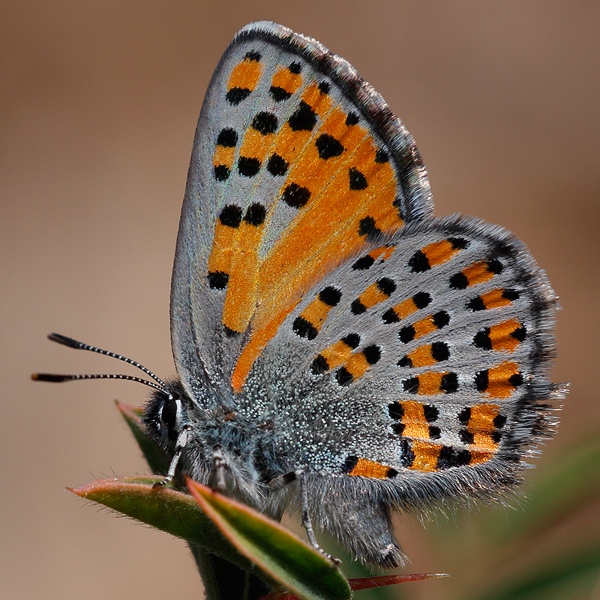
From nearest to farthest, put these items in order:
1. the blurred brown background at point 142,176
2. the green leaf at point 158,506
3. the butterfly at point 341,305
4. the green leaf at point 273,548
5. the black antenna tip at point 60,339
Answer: the green leaf at point 273,548 → the green leaf at point 158,506 → the black antenna tip at point 60,339 → the butterfly at point 341,305 → the blurred brown background at point 142,176

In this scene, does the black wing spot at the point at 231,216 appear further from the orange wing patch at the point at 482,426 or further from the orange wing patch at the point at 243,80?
the orange wing patch at the point at 482,426

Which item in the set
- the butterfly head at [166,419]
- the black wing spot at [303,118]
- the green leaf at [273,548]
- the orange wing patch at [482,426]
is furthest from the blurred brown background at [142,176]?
the green leaf at [273,548]

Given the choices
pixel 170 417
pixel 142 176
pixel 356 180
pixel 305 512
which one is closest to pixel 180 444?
pixel 170 417

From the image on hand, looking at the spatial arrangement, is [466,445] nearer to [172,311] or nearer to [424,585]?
[424,585]

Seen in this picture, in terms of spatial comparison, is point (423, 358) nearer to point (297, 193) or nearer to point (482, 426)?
point (482, 426)

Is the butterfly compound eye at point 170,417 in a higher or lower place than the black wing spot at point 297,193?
lower

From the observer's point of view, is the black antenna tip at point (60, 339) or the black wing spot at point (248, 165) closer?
the black antenna tip at point (60, 339)

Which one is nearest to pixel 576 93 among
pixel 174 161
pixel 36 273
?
pixel 174 161
